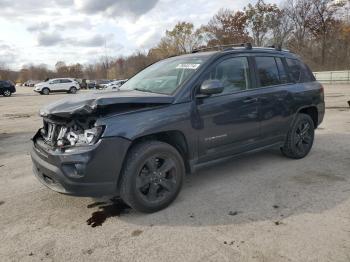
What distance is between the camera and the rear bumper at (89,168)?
338cm

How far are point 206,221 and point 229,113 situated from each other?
4.88 feet

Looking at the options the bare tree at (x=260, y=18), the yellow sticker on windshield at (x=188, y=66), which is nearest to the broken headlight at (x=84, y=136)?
the yellow sticker on windshield at (x=188, y=66)

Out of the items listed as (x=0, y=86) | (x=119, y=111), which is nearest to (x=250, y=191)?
(x=119, y=111)

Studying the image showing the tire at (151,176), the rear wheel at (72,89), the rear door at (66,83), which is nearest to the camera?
the tire at (151,176)

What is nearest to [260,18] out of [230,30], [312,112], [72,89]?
[230,30]

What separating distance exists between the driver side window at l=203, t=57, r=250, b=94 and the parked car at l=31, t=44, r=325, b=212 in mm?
14

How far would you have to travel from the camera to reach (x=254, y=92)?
15.8 ft

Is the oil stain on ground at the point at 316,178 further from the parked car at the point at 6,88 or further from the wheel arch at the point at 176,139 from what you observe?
the parked car at the point at 6,88

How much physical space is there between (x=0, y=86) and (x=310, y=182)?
1301 inches

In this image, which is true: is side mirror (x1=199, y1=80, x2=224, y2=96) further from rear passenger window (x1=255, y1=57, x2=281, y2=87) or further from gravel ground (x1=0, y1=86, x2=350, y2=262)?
gravel ground (x1=0, y1=86, x2=350, y2=262)

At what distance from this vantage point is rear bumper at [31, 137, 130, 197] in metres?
3.38

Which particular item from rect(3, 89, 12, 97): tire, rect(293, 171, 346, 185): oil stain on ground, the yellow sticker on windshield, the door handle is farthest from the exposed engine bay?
rect(3, 89, 12, 97): tire

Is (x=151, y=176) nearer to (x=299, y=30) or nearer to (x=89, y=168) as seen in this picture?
(x=89, y=168)

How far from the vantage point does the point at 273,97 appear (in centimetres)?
507
